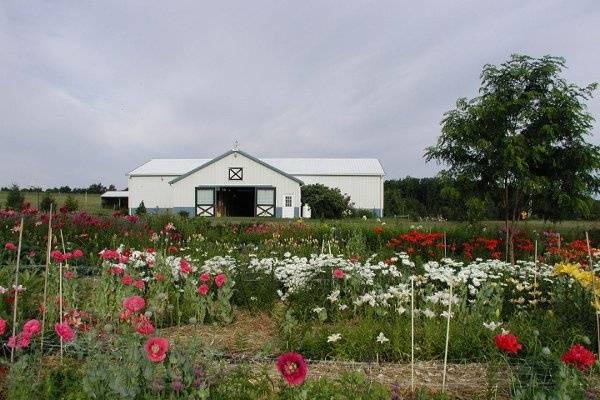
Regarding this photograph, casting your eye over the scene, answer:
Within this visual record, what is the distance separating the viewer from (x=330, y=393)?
2.72m

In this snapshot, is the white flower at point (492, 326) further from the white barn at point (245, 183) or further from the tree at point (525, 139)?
the white barn at point (245, 183)

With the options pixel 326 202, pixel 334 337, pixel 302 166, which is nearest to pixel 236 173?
pixel 326 202

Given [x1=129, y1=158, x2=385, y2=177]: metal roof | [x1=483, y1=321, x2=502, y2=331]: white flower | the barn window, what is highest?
[x1=129, y1=158, x2=385, y2=177]: metal roof

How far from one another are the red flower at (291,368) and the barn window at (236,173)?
34512 millimetres

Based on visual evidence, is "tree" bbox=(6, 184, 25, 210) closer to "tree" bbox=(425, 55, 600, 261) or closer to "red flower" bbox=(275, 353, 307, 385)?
"tree" bbox=(425, 55, 600, 261)

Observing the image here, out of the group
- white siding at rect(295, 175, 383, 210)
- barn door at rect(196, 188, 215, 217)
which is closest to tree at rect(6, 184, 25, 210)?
barn door at rect(196, 188, 215, 217)

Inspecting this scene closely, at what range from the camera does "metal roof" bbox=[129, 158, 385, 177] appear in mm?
40150

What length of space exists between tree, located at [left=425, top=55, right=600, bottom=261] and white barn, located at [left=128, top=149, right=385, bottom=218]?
2613 cm

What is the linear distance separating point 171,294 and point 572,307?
13.2 ft

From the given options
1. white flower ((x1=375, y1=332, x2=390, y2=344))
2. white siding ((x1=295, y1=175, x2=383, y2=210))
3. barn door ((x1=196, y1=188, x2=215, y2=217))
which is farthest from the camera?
white siding ((x1=295, y1=175, x2=383, y2=210))

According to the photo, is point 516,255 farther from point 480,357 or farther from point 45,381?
point 45,381

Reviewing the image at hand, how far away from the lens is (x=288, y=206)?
36.0 metres

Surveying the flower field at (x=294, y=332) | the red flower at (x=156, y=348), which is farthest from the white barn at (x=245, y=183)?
the red flower at (x=156, y=348)

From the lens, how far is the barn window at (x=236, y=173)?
36.4 m
